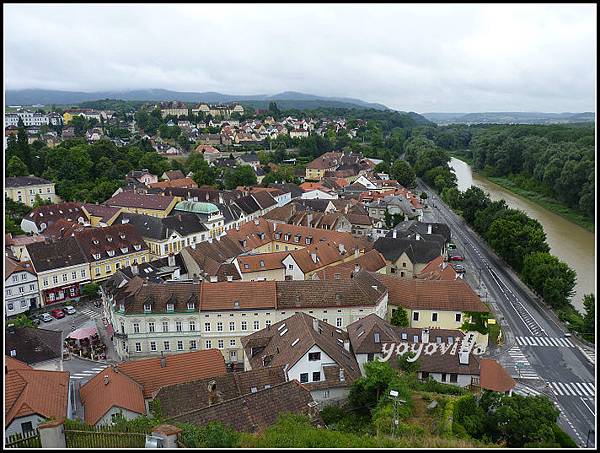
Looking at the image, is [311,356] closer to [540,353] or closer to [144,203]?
[540,353]

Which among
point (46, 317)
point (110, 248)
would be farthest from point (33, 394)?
point (110, 248)

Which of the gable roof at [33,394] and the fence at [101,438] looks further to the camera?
the gable roof at [33,394]

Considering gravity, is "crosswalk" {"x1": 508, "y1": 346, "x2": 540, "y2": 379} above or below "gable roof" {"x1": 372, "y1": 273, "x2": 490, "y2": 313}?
below

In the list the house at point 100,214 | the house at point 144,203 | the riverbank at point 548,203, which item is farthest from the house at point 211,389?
the riverbank at point 548,203

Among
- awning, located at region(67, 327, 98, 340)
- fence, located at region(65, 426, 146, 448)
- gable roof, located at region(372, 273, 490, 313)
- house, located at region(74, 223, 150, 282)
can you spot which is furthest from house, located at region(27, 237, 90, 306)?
fence, located at region(65, 426, 146, 448)

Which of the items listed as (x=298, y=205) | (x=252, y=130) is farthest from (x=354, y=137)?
(x=298, y=205)

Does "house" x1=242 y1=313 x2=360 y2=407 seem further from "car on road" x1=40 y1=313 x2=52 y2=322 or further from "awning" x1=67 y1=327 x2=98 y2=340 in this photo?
"car on road" x1=40 y1=313 x2=52 y2=322

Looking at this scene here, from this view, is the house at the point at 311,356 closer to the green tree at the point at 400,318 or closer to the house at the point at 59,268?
the green tree at the point at 400,318

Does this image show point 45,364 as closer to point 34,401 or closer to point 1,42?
point 34,401
